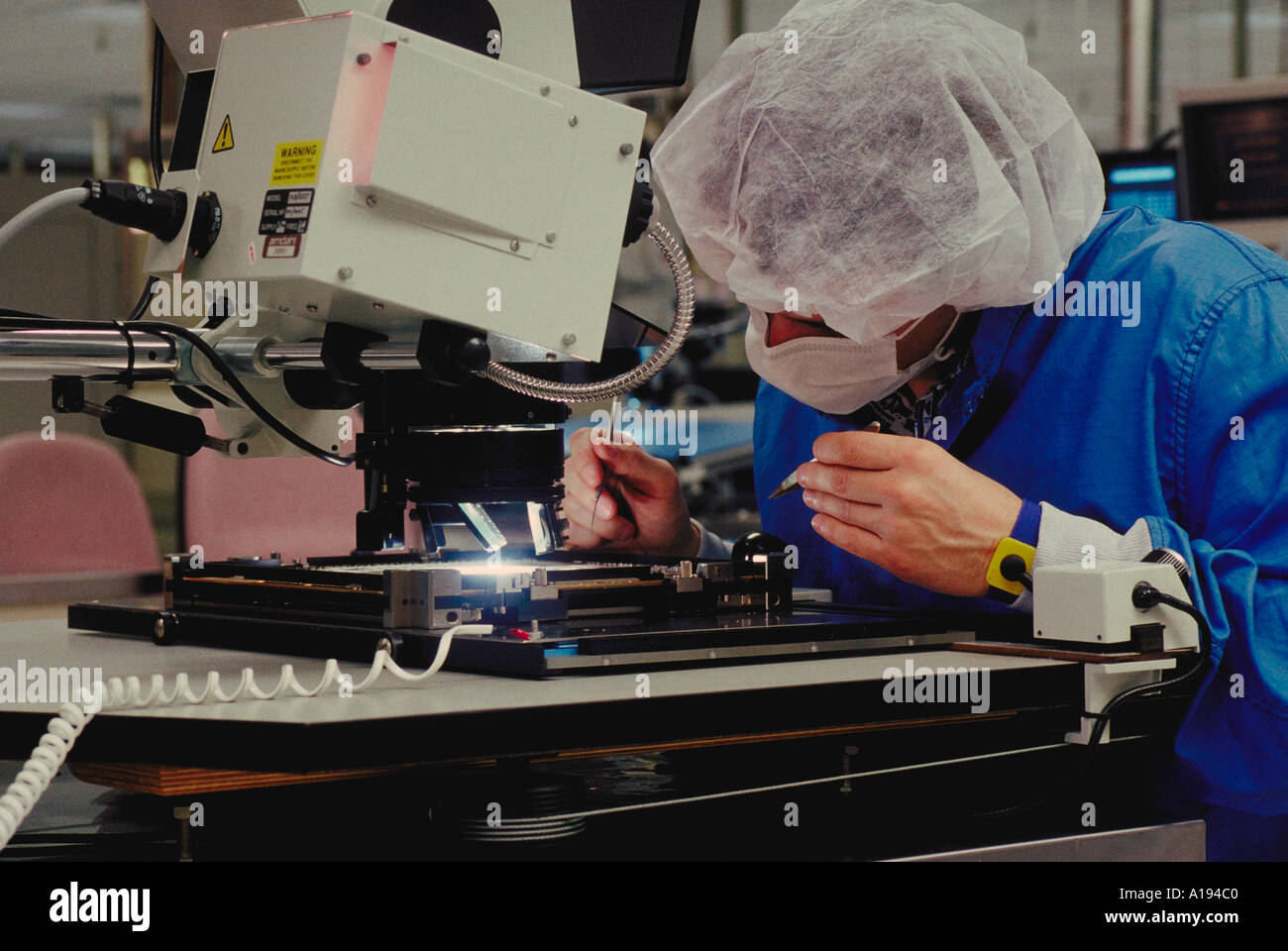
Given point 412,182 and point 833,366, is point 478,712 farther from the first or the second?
point 833,366

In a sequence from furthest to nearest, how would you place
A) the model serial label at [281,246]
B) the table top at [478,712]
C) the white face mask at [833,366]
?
the white face mask at [833,366] < the model serial label at [281,246] < the table top at [478,712]

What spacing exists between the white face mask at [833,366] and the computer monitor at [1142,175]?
2249 mm

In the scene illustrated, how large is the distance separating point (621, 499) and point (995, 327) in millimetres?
477

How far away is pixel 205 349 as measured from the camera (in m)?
1.09

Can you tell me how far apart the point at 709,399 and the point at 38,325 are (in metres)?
3.78

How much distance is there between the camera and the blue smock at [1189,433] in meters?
1.16

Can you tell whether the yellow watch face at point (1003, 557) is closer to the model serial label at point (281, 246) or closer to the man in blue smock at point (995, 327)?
the man in blue smock at point (995, 327)

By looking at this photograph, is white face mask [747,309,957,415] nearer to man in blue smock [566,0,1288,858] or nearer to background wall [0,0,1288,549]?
man in blue smock [566,0,1288,858]

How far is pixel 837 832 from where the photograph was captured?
1016mm

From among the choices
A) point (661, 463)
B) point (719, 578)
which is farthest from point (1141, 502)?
point (661, 463)

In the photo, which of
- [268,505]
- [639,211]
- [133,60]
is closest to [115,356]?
[639,211]

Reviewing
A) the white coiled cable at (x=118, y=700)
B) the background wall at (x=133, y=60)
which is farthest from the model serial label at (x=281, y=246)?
the background wall at (x=133, y=60)
